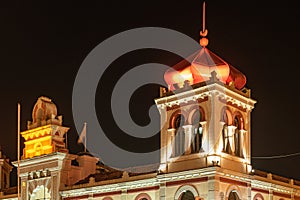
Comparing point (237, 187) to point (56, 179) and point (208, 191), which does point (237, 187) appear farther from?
point (56, 179)

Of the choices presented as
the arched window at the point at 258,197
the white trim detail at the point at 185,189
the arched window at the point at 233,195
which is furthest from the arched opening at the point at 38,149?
the arched window at the point at 258,197

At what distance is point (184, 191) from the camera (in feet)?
115

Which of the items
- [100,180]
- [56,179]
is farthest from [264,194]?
[56,179]

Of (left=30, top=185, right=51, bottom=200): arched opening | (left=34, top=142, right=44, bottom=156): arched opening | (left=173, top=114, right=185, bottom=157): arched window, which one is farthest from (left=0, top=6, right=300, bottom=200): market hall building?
(left=34, top=142, right=44, bottom=156): arched opening

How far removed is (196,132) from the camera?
35.5 metres

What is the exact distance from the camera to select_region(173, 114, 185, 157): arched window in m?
36.0

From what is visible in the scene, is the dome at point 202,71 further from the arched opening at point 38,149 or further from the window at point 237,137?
the arched opening at point 38,149

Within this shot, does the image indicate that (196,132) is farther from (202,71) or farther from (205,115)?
(202,71)

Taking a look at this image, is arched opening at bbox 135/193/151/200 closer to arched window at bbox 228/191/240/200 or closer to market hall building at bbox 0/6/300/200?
market hall building at bbox 0/6/300/200

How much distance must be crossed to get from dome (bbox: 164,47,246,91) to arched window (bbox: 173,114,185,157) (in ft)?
6.45

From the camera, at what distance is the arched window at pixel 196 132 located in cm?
3516

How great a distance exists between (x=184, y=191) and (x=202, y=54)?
8.02m

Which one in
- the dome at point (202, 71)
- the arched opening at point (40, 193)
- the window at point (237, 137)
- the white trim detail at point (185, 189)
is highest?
the dome at point (202, 71)

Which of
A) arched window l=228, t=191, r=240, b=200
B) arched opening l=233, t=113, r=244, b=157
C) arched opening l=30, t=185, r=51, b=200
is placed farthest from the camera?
arched opening l=30, t=185, r=51, b=200
